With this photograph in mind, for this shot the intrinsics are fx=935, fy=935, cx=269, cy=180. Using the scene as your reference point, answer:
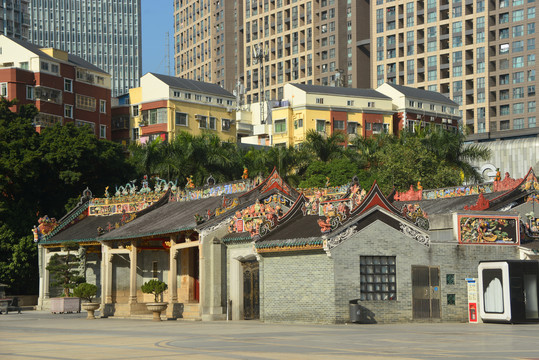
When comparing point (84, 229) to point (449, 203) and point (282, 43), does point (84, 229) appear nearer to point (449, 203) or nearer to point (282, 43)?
point (449, 203)

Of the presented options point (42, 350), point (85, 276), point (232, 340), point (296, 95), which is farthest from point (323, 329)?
point (296, 95)

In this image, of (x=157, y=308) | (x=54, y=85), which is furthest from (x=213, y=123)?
(x=157, y=308)

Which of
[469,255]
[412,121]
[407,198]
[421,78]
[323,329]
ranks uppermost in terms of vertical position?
[421,78]

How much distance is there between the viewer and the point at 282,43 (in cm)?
18350

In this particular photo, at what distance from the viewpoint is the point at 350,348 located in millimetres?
21406

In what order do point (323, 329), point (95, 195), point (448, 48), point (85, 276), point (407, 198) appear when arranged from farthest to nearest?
1. point (448, 48)
2. point (95, 195)
3. point (85, 276)
4. point (407, 198)
5. point (323, 329)

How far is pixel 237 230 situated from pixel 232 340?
1572cm

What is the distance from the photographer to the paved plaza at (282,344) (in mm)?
19922

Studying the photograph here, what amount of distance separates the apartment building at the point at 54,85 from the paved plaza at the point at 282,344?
76698 millimetres

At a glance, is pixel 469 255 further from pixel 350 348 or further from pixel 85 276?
pixel 85 276

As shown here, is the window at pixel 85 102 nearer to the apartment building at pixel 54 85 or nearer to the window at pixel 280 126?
the apartment building at pixel 54 85

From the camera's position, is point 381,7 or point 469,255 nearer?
point 469,255

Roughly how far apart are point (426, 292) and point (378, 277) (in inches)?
85.6

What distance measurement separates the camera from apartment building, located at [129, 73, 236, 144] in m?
116
